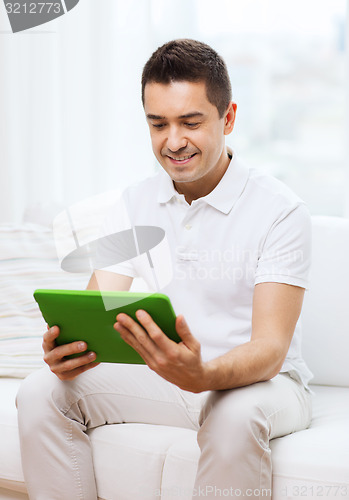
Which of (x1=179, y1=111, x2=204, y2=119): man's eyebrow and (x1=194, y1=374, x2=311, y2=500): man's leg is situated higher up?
(x1=179, y1=111, x2=204, y2=119): man's eyebrow

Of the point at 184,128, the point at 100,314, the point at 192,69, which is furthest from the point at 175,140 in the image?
the point at 100,314

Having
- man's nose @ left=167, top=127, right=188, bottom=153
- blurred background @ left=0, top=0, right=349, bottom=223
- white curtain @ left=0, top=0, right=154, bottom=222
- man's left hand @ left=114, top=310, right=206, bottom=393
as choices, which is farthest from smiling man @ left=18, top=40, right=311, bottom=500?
white curtain @ left=0, top=0, right=154, bottom=222

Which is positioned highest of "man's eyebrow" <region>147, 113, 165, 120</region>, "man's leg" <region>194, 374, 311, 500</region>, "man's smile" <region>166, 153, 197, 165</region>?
"man's eyebrow" <region>147, 113, 165, 120</region>

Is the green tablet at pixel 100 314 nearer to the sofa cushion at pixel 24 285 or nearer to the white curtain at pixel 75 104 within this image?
the sofa cushion at pixel 24 285

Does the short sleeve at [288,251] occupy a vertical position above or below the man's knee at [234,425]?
above

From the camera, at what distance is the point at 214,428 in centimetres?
125

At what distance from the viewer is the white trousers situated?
1.22 metres

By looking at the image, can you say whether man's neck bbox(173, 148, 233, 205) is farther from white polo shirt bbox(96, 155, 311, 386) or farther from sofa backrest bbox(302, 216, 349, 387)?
sofa backrest bbox(302, 216, 349, 387)

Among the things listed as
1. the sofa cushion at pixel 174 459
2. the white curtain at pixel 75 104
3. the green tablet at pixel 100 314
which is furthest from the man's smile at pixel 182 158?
the white curtain at pixel 75 104

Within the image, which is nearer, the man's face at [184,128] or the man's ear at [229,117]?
the man's face at [184,128]

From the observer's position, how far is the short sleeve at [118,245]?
1651mm

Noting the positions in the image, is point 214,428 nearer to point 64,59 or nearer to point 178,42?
point 178,42

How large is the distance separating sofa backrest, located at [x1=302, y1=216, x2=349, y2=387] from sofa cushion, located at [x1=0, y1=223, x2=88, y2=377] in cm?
67

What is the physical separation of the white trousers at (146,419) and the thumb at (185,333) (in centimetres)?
16
